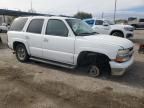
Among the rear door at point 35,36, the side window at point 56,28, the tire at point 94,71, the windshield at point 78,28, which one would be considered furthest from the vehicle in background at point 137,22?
the tire at point 94,71

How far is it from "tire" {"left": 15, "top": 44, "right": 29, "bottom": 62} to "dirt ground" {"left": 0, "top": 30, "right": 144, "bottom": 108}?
0.79 m

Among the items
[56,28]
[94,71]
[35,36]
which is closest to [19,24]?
[35,36]

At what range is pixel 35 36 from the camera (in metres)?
7.32

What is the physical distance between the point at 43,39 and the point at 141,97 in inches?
149

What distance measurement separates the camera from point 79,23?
7.08 m

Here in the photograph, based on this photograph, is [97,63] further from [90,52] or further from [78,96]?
[78,96]

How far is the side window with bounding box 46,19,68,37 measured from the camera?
6570 millimetres

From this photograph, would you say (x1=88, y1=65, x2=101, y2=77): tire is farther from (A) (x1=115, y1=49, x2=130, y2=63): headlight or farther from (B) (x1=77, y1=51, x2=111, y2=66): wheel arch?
(A) (x1=115, y1=49, x2=130, y2=63): headlight

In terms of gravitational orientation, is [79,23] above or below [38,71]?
above

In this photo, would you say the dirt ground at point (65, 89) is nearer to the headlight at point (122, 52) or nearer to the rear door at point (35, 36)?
the rear door at point (35, 36)

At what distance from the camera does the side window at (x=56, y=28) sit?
657cm

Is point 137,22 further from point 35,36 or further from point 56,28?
point 56,28

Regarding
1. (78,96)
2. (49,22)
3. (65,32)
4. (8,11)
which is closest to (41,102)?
(78,96)

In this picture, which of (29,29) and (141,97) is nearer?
(141,97)
